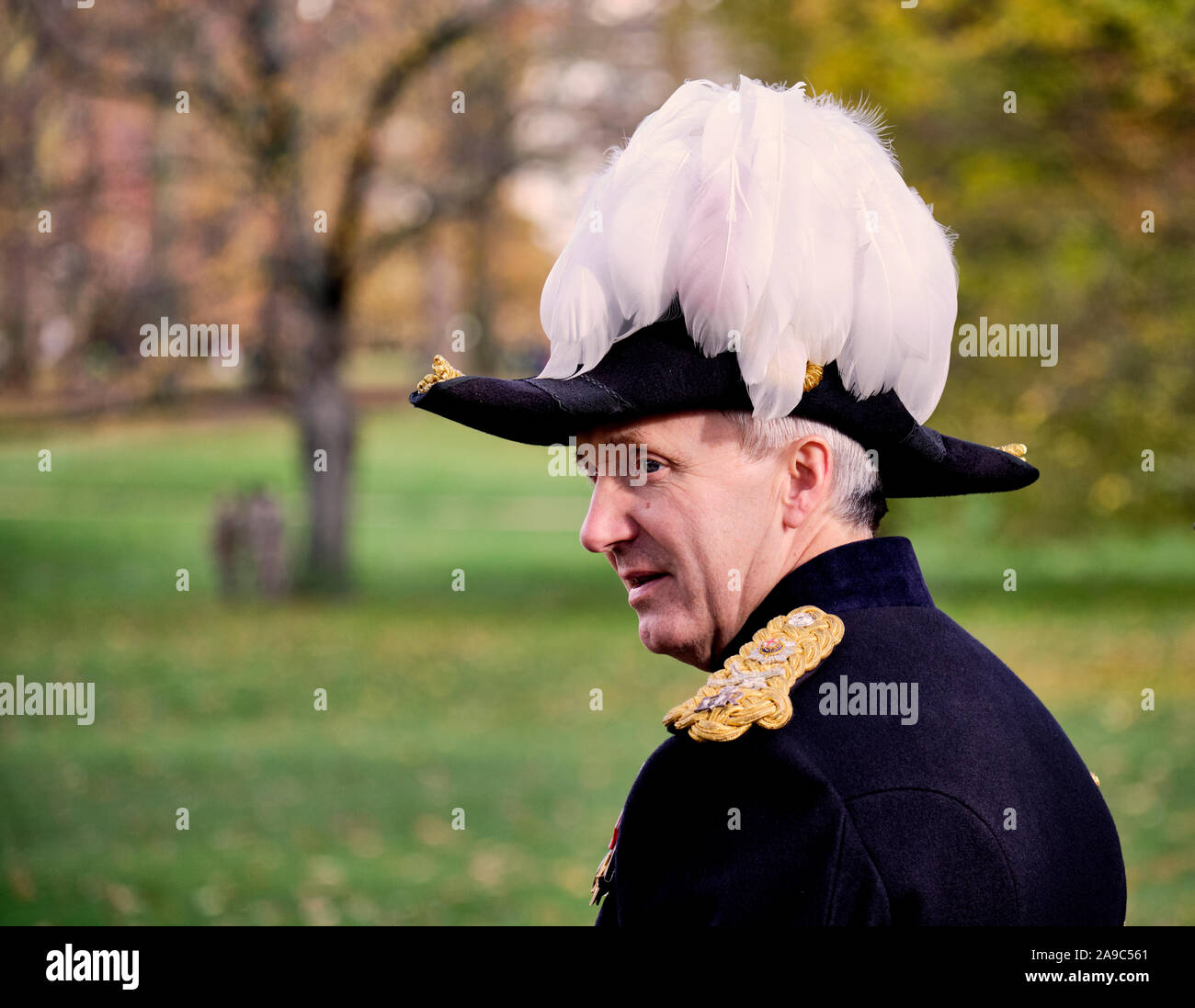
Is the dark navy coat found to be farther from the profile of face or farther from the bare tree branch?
the bare tree branch

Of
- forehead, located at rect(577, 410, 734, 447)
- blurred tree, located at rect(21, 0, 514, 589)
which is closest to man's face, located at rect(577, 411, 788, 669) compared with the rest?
forehead, located at rect(577, 410, 734, 447)

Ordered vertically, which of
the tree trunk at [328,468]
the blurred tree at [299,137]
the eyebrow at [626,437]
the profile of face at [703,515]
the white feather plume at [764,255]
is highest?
the blurred tree at [299,137]

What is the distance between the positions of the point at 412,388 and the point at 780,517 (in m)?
14.3

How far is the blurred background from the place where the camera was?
1070 centimetres

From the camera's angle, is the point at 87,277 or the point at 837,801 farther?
the point at 87,277

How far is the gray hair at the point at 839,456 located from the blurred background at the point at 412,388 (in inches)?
255

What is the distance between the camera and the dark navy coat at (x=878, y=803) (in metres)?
2.05

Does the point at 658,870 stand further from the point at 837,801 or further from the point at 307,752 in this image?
Result: the point at 307,752

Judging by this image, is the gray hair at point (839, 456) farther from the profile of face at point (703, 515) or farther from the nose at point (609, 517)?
the nose at point (609, 517)

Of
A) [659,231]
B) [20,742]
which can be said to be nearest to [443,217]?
[20,742]

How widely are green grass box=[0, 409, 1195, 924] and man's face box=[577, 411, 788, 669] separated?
20.7 feet

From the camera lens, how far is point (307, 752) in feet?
43.2

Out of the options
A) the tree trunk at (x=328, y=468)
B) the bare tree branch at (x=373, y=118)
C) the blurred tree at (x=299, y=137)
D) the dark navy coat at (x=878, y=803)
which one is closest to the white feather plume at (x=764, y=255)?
the dark navy coat at (x=878, y=803)

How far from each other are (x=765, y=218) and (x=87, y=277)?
20.4m
